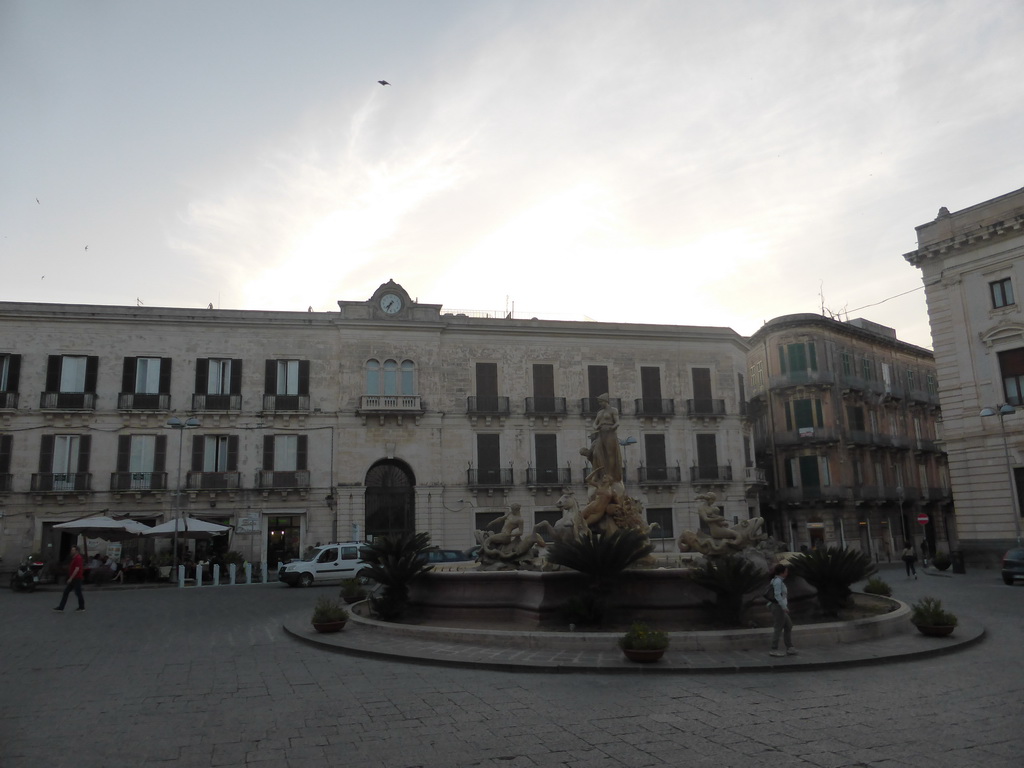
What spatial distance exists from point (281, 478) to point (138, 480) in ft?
19.8

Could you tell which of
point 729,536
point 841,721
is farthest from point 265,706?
point 729,536

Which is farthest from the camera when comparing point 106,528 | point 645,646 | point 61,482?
point 61,482

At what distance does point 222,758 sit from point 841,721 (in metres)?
5.84

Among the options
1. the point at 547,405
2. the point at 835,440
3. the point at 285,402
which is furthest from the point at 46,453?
the point at 835,440

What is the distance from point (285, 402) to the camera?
1396 inches

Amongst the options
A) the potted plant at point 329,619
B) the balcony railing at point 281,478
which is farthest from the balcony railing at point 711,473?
the potted plant at point 329,619

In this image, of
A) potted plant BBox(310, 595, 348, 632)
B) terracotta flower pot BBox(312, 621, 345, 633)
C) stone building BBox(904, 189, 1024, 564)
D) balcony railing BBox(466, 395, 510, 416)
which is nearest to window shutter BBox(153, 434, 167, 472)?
balcony railing BBox(466, 395, 510, 416)

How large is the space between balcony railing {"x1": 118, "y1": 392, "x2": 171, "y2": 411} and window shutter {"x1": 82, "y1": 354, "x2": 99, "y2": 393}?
50.1 inches

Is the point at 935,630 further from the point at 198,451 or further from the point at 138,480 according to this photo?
the point at 138,480

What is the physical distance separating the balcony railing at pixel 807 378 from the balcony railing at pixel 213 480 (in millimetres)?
30909

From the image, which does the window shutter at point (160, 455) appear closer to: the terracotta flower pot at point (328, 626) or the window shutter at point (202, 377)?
the window shutter at point (202, 377)

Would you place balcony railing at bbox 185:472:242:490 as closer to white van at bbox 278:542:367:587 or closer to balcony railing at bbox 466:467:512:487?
white van at bbox 278:542:367:587

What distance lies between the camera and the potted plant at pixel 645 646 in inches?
392

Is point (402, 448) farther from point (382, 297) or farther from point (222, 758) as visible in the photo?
point (222, 758)
